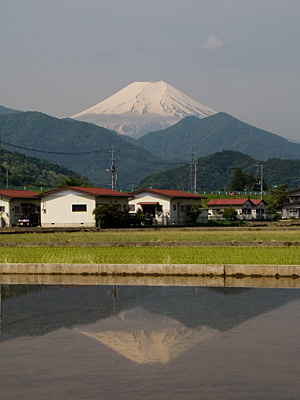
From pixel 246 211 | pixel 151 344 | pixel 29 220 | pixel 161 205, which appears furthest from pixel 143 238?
pixel 246 211

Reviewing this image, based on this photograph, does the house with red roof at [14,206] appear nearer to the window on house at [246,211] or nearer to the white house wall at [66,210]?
the white house wall at [66,210]

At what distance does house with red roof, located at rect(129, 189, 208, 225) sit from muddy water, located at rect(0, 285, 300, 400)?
46.9 m

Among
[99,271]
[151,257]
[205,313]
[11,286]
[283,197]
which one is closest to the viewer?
[205,313]

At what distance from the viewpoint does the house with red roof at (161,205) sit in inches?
2534

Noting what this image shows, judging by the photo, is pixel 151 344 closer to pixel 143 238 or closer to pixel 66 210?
pixel 143 238

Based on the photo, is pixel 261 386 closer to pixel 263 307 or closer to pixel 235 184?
pixel 263 307

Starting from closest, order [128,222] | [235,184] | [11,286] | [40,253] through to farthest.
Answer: [11,286] → [40,253] → [128,222] → [235,184]

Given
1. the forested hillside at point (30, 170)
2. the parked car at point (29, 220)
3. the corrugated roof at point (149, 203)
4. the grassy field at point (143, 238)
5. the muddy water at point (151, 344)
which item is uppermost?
the forested hillside at point (30, 170)

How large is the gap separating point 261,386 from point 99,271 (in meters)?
11.7

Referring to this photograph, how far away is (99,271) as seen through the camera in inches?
798

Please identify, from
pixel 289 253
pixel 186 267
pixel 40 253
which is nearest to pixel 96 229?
pixel 40 253

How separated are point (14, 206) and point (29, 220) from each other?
268 centimetres

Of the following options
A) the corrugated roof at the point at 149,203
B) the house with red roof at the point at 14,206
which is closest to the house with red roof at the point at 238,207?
the corrugated roof at the point at 149,203

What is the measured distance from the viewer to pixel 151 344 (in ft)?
37.5
